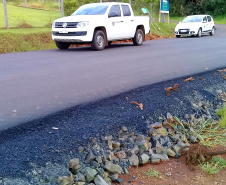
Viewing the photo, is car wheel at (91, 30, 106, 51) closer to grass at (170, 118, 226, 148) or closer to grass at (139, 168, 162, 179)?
grass at (170, 118, 226, 148)

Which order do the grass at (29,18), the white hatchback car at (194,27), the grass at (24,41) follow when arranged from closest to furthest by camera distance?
1. the grass at (24,41)
2. the grass at (29,18)
3. the white hatchback car at (194,27)

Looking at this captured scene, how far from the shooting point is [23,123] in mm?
4543

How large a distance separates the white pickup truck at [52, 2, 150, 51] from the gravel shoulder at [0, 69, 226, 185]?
6446 mm

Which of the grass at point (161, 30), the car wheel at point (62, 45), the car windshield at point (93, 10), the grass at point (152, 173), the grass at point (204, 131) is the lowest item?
the grass at point (152, 173)

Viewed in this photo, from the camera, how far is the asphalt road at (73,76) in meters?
5.32

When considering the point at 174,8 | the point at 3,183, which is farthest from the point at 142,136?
the point at 174,8

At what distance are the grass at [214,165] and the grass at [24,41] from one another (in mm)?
10132

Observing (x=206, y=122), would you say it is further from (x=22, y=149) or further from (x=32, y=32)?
(x=32, y=32)

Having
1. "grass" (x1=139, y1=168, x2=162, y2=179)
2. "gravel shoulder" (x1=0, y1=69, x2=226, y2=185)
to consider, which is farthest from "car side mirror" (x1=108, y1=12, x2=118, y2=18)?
"grass" (x1=139, y1=168, x2=162, y2=179)

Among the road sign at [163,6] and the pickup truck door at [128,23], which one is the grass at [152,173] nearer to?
the pickup truck door at [128,23]

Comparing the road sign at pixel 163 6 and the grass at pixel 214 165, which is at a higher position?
→ the road sign at pixel 163 6

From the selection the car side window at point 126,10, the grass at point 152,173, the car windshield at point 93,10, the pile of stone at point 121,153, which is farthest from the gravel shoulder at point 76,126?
the car side window at point 126,10

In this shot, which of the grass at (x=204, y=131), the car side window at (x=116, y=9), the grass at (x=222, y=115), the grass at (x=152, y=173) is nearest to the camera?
the grass at (x=152, y=173)

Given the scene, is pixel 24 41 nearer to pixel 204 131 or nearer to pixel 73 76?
pixel 73 76
